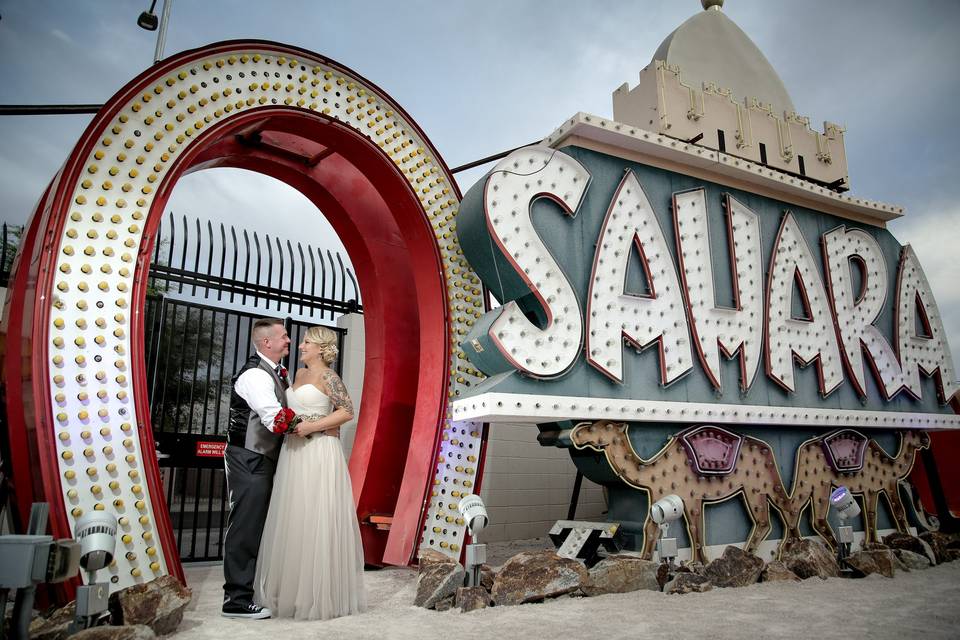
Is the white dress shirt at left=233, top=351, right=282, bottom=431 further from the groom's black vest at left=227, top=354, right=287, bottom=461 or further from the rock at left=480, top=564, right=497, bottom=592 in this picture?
the rock at left=480, top=564, right=497, bottom=592

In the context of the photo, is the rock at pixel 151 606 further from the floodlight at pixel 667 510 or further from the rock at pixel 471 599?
the floodlight at pixel 667 510

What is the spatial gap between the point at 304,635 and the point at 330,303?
4766mm

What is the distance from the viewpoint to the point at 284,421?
3973mm

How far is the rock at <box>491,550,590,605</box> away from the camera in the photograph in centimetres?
439

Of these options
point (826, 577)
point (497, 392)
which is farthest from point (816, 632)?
point (497, 392)

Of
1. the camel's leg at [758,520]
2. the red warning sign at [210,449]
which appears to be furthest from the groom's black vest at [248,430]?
the camel's leg at [758,520]

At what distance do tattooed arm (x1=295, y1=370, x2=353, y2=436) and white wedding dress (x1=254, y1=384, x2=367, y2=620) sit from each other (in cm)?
6

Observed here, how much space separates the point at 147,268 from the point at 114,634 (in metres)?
2.29

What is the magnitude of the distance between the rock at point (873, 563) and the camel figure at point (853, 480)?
662 millimetres

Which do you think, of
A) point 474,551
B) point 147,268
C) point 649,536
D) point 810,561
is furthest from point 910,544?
point 147,268

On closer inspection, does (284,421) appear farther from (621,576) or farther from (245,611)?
(621,576)

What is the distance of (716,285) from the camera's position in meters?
6.57

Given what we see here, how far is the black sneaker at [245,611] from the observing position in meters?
3.88

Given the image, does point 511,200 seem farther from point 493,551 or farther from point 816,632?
point 493,551
